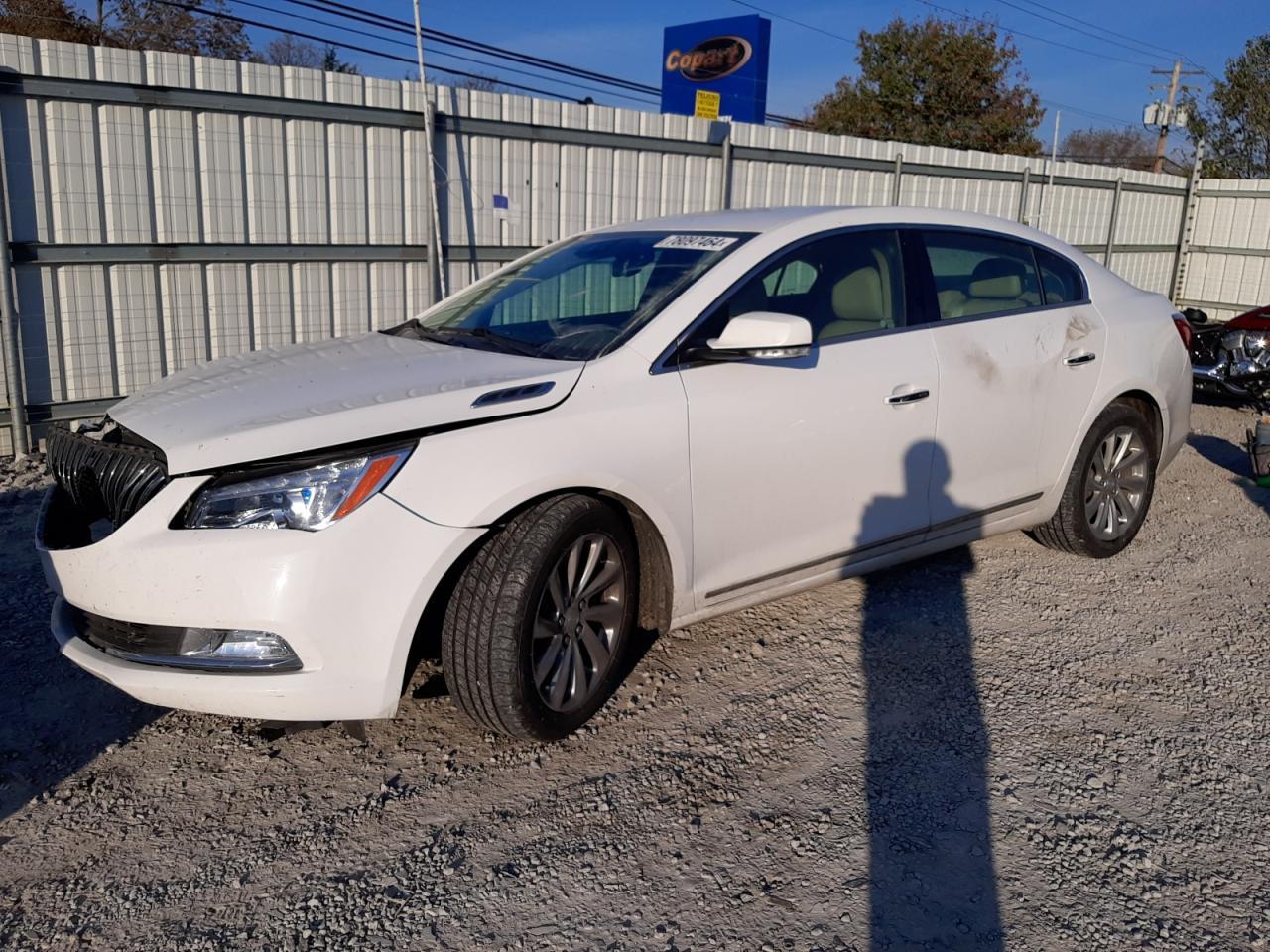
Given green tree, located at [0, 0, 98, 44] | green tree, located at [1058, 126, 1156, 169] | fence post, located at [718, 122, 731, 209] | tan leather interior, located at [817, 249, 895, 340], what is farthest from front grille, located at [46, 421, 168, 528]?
green tree, located at [1058, 126, 1156, 169]

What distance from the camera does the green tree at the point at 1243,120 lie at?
28125mm

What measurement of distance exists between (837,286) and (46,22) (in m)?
21.6

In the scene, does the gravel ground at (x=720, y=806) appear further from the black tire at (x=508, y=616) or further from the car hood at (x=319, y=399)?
the car hood at (x=319, y=399)

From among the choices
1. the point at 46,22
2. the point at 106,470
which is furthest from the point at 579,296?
the point at 46,22

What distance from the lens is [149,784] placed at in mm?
3357

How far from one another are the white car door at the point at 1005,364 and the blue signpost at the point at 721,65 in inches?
494

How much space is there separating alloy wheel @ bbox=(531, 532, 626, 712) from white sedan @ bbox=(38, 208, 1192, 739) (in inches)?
0.4

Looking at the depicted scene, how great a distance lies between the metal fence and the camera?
269 inches

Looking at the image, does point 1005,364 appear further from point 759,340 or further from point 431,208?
point 431,208

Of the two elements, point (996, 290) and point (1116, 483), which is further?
point (1116, 483)

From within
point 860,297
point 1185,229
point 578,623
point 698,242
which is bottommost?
point 578,623

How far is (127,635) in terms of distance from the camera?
10.5 feet

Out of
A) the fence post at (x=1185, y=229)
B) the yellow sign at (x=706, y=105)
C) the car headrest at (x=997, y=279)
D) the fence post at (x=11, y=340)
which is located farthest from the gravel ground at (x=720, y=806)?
the fence post at (x=1185, y=229)

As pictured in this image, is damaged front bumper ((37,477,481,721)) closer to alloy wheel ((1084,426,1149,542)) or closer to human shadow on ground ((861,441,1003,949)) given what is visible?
human shadow on ground ((861,441,1003,949))
